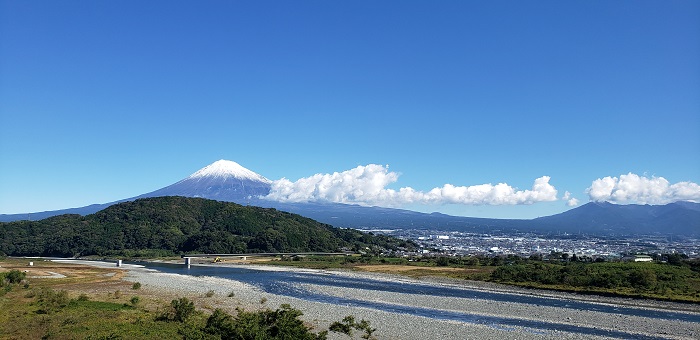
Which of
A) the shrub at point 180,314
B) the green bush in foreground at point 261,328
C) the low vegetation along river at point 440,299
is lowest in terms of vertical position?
the low vegetation along river at point 440,299

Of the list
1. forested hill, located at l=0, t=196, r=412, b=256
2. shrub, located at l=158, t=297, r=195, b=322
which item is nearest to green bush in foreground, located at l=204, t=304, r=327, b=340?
shrub, located at l=158, t=297, r=195, b=322

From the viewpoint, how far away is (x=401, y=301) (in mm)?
37688

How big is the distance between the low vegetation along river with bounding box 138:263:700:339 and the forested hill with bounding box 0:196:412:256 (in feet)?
149

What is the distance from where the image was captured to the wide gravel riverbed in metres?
26.4

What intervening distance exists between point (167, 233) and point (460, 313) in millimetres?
86480

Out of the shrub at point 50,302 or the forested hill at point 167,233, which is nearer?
the shrub at point 50,302

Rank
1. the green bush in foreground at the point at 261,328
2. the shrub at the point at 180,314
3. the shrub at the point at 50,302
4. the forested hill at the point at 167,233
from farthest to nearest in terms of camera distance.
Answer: the forested hill at the point at 167,233 → the shrub at the point at 50,302 → the shrub at the point at 180,314 → the green bush in foreground at the point at 261,328

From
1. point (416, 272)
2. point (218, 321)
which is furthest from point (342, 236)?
point (218, 321)

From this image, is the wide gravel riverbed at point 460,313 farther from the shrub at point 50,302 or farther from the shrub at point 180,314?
the shrub at point 50,302

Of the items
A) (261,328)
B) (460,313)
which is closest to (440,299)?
(460,313)

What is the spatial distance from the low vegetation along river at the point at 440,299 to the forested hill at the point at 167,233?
45.6 meters

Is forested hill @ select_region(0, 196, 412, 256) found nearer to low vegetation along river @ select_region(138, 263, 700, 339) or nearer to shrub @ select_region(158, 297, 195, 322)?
low vegetation along river @ select_region(138, 263, 700, 339)

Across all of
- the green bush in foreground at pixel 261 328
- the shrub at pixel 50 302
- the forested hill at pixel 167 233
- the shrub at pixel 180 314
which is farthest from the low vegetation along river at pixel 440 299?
the forested hill at pixel 167 233

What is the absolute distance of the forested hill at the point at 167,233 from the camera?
97.7 metres
